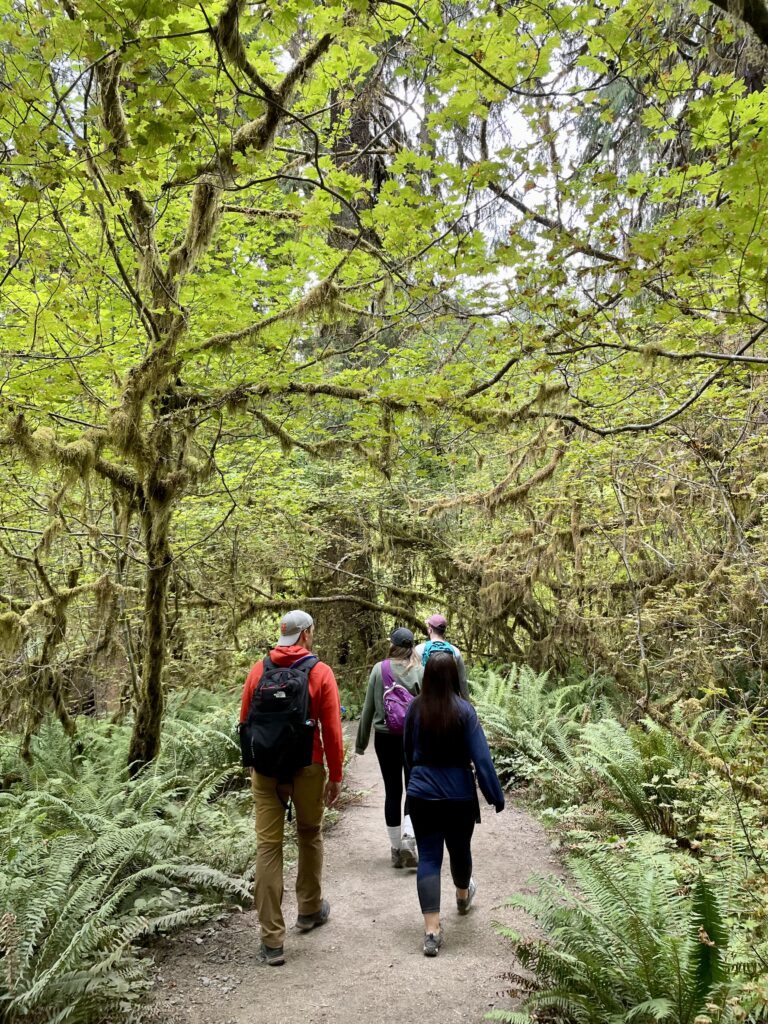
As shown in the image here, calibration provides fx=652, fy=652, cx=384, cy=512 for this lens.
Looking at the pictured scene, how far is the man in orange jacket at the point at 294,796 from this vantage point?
3.90 meters

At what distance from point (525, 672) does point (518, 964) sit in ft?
19.7

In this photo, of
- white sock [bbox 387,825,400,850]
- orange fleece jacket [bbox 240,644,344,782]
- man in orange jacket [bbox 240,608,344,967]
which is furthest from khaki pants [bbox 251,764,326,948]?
white sock [bbox 387,825,400,850]

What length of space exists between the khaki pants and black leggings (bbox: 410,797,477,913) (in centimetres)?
63

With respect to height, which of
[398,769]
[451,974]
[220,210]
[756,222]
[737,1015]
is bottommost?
[451,974]

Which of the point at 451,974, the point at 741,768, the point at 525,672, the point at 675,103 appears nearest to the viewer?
the point at 451,974

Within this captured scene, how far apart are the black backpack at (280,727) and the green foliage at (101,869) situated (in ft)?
3.15

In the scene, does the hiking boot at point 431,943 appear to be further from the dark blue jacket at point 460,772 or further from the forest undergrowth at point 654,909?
the dark blue jacket at point 460,772

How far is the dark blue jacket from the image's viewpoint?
3916mm

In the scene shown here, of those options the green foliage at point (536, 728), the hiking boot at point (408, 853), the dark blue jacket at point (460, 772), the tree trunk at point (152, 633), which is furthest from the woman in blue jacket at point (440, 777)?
the tree trunk at point (152, 633)

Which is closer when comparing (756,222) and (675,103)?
(756,222)

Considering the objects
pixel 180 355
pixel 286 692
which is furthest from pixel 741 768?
pixel 180 355

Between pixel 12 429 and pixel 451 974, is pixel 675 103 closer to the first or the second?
pixel 12 429

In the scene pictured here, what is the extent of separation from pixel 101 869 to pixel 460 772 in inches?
96.6

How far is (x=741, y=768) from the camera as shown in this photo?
456 cm
